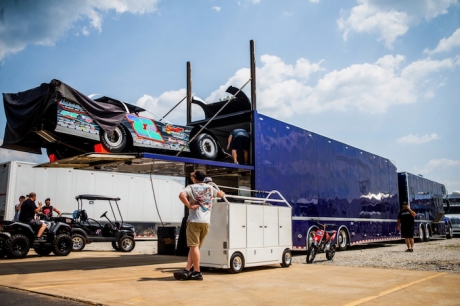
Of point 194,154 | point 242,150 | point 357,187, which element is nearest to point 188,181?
point 194,154

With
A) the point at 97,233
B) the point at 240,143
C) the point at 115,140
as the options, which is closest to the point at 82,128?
the point at 115,140

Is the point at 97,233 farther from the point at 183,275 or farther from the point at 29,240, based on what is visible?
the point at 183,275

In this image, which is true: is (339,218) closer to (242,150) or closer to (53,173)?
(242,150)

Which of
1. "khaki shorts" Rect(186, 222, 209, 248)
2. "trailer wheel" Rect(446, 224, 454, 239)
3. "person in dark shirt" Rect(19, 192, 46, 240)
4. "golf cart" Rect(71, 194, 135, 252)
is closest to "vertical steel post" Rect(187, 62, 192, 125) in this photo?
"golf cart" Rect(71, 194, 135, 252)

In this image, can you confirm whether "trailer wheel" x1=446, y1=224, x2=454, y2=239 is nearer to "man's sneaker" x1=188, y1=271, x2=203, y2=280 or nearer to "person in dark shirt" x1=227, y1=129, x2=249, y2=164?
"person in dark shirt" x1=227, y1=129, x2=249, y2=164

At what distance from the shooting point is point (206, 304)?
4.69 m

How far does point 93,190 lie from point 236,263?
Result: 11.9 m

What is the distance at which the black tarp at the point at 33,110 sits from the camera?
7.97 m

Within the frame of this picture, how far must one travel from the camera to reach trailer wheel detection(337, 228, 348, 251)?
44.1 feet

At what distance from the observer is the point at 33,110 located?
26.7ft

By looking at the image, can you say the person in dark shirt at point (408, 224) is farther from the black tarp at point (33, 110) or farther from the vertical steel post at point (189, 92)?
the black tarp at point (33, 110)

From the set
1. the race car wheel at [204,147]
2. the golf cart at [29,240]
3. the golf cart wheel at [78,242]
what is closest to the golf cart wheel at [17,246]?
the golf cart at [29,240]

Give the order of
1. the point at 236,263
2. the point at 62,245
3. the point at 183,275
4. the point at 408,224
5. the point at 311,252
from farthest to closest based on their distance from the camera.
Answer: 1. the point at 408,224
2. the point at 62,245
3. the point at 311,252
4. the point at 236,263
5. the point at 183,275

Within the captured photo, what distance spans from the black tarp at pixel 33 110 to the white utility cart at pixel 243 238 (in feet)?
11.4
